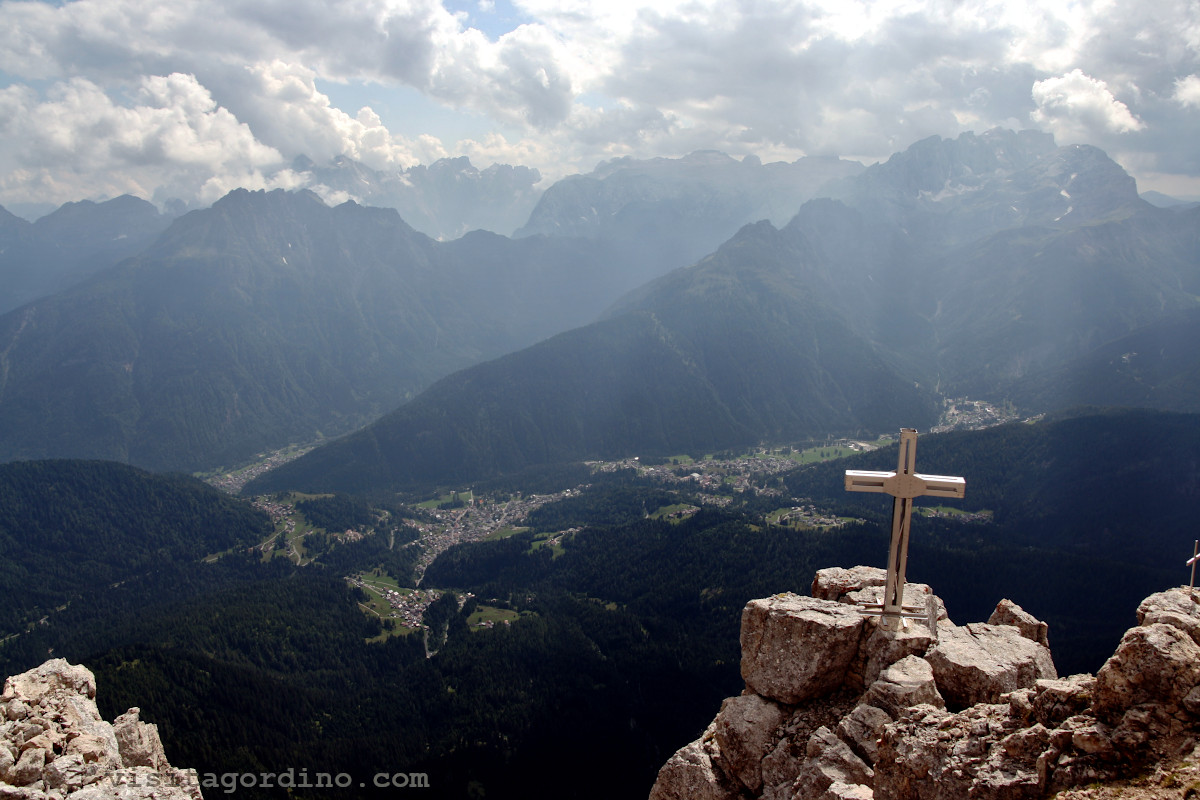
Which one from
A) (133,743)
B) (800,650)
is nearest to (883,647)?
(800,650)

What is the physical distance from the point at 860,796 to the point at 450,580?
183 m

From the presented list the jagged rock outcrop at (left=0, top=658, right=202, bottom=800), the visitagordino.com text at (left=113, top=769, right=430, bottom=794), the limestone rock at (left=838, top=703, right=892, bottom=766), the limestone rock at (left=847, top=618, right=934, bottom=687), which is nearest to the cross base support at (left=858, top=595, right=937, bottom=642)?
the limestone rock at (left=847, top=618, right=934, bottom=687)

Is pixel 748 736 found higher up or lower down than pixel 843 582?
lower down

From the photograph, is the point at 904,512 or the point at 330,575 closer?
the point at 904,512

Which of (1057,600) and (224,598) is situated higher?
(1057,600)

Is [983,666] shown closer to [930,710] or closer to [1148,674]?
[930,710]

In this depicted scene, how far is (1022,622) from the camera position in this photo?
77.5 feet

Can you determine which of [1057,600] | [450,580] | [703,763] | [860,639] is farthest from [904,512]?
[450,580]

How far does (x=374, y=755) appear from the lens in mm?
96938

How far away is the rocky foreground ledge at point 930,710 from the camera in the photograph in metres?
12.7

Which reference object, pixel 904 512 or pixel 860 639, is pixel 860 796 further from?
→ pixel 904 512

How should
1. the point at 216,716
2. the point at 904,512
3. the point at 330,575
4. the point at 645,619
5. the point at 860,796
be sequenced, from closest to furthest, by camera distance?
the point at 860,796 → the point at 904,512 → the point at 216,716 → the point at 645,619 → the point at 330,575

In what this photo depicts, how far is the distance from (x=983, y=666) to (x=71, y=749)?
3287 cm

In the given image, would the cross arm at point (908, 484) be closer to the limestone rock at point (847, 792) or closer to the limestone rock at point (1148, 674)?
the limestone rock at point (1148, 674)
